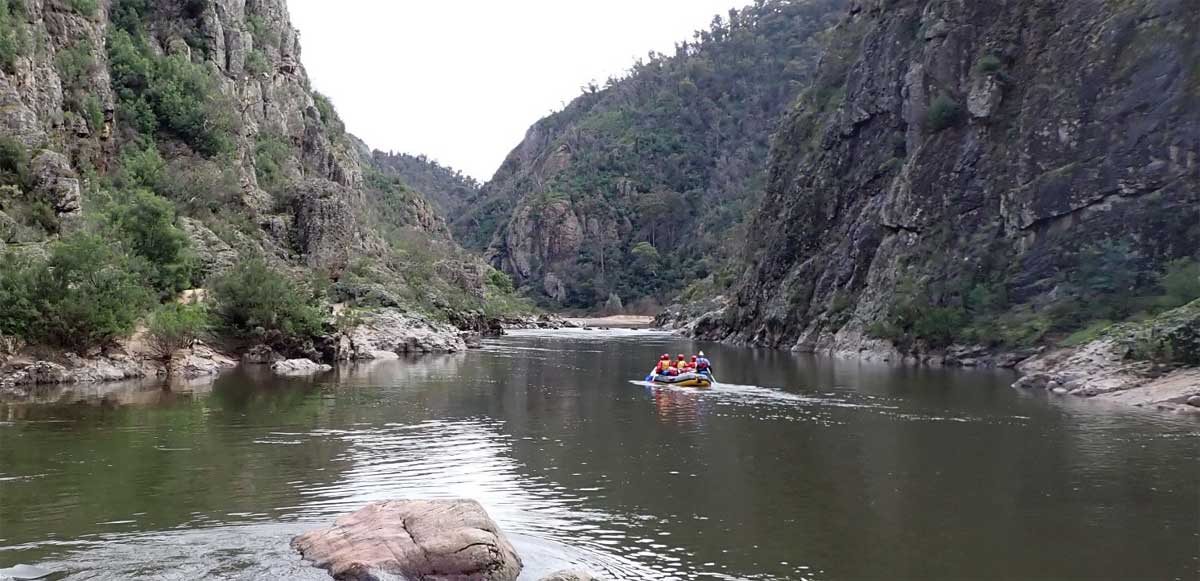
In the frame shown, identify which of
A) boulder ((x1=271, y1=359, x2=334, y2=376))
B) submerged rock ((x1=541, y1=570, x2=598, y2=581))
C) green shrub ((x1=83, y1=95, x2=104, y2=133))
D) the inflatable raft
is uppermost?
green shrub ((x1=83, y1=95, x2=104, y2=133))

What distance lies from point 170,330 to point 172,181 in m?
26.8

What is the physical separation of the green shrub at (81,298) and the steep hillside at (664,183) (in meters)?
127

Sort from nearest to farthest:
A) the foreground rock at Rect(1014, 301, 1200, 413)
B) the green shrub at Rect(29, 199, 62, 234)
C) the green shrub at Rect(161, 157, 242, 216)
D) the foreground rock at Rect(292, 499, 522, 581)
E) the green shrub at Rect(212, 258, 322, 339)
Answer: the foreground rock at Rect(292, 499, 522, 581), the foreground rock at Rect(1014, 301, 1200, 413), the green shrub at Rect(29, 199, 62, 234), the green shrub at Rect(212, 258, 322, 339), the green shrub at Rect(161, 157, 242, 216)

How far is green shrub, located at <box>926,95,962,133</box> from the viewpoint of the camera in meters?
64.6

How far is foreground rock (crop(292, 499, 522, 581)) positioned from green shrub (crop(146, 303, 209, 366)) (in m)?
29.1

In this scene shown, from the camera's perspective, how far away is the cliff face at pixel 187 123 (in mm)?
49906

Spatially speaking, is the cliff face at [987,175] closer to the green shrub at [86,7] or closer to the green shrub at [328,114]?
the green shrub at [328,114]

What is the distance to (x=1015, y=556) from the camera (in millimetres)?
13023

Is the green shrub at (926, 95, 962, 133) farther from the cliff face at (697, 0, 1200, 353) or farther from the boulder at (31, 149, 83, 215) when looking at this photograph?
the boulder at (31, 149, 83, 215)

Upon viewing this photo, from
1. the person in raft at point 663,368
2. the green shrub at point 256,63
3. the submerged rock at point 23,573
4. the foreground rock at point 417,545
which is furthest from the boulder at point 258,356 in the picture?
the green shrub at point 256,63

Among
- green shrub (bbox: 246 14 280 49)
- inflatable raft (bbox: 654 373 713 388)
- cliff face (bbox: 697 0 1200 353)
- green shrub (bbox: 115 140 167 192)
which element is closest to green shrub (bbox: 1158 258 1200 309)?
cliff face (bbox: 697 0 1200 353)

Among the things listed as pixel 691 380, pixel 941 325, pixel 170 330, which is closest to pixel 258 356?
pixel 170 330

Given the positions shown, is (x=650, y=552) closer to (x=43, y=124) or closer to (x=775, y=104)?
(x=43, y=124)

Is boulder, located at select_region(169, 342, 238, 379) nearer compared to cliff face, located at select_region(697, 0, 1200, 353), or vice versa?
boulder, located at select_region(169, 342, 238, 379)
